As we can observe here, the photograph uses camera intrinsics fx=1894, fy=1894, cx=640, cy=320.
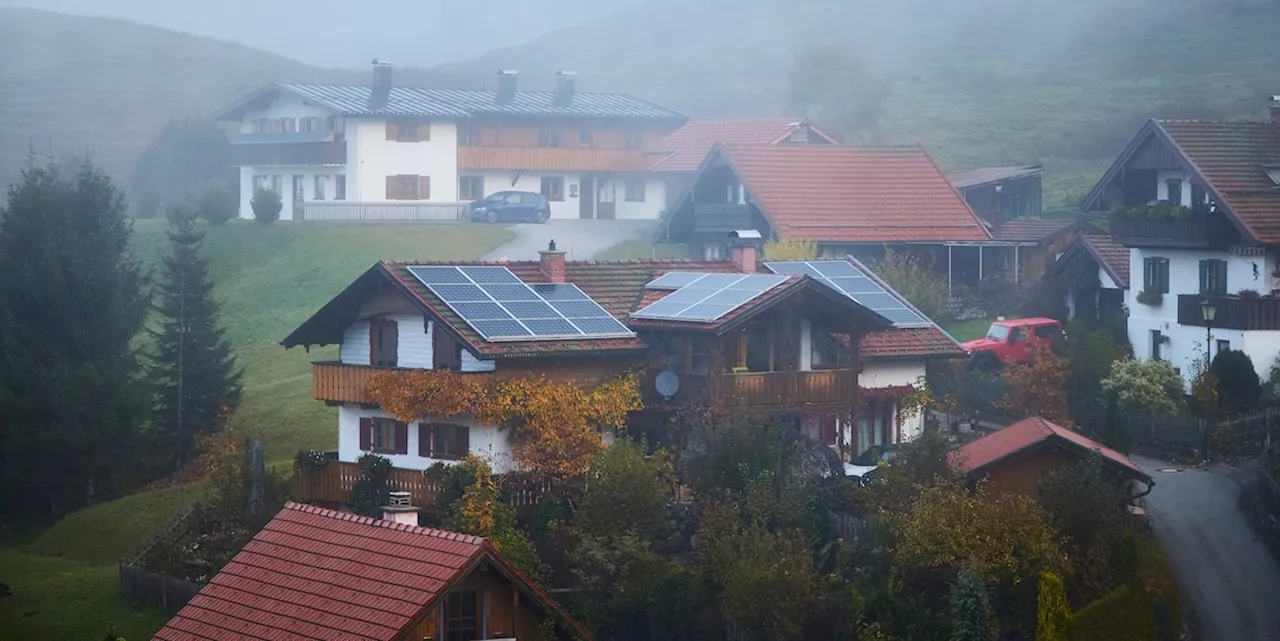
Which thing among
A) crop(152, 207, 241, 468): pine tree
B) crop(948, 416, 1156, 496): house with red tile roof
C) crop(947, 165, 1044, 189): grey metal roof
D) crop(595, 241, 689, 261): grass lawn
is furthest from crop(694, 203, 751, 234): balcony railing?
crop(948, 416, 1156, 496): house with red tile roof

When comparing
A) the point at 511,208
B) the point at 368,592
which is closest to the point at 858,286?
the point at 368,592

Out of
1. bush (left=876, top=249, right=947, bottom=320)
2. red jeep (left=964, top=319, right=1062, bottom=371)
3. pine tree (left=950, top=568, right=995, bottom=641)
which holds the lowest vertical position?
pine tree (left=950, top=568, right=995, bottom=641)

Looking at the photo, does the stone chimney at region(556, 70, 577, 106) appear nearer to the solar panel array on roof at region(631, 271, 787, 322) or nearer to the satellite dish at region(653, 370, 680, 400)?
the solar panel array on roof at region(631, 271, 787, 322)

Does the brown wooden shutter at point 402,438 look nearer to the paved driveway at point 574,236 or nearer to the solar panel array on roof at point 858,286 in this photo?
the solar panel array on roof at point 858,286

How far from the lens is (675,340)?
44000 millimetres

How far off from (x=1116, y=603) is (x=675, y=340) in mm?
13881

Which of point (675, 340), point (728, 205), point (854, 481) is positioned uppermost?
point (728, 205)

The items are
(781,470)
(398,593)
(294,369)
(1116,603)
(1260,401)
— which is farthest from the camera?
(294,369)

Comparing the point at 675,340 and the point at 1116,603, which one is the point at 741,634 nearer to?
the point at 1116,603

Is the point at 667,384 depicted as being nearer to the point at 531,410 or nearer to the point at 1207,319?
the point at 531,410

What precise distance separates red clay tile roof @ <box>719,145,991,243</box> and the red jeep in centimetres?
1072

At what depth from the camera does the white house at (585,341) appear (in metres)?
42.2

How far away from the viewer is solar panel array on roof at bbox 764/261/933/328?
Result: 4762cm

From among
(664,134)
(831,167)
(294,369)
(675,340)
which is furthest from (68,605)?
(664,134)
